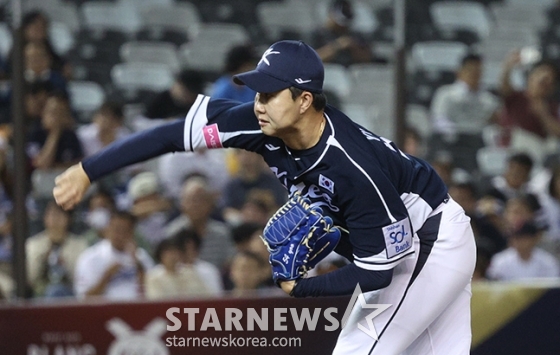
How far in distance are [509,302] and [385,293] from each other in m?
1.87

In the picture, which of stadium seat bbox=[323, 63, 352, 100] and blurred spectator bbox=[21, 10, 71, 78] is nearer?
blurred spectator bbox=[21, 10, 71, 78]

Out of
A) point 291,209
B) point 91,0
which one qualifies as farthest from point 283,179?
point 91,0

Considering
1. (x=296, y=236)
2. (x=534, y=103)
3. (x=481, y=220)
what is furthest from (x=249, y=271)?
(x=534, y=103)

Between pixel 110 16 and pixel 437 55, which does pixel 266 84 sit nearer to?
pixel 110 16

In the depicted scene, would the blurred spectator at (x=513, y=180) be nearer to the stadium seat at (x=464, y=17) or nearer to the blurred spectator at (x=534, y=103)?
the blurred spectator at (x=534, y=103)

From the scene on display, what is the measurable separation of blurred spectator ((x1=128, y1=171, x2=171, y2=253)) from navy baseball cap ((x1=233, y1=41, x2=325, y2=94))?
9.67 ft

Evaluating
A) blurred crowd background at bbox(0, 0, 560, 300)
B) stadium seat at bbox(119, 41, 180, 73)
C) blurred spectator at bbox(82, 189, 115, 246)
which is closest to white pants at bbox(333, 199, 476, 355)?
blurred crowd background at bbox(0, 0, 560, 300)

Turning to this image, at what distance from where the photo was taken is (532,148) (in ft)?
22.3

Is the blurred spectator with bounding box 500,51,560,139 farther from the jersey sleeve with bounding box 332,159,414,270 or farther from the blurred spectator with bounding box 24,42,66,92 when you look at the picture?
the jersey sleeve with bounding box 332,159,414,270

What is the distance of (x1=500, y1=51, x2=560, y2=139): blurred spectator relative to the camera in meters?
6.86

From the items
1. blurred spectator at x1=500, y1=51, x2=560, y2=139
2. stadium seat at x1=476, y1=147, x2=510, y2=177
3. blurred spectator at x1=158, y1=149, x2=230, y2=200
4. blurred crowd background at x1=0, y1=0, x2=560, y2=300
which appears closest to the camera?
blurred crowd background at x1=0, y1=0, x2=560, y2=300

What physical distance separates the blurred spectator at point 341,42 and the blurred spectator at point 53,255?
2195 mm

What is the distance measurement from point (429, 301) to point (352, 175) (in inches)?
24.1

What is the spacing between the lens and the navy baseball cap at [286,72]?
3078mm
